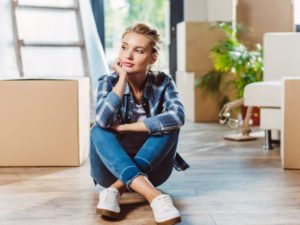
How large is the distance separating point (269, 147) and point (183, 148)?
1.69 ft

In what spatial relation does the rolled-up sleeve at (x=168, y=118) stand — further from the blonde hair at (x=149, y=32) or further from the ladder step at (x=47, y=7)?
the ladder step at (x=47, y=7)

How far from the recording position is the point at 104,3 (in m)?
5.04

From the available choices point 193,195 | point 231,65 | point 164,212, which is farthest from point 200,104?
point 164,212

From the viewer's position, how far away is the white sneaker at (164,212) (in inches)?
63.9

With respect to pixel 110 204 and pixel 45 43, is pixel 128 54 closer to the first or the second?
pixel 110 204

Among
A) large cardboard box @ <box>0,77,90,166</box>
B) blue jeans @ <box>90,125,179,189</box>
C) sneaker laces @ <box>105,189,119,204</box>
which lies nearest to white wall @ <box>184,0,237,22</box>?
large cardboard box @ <box>0,77,90,166</box>

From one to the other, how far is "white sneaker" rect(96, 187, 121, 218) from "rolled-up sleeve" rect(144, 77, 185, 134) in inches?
9.9

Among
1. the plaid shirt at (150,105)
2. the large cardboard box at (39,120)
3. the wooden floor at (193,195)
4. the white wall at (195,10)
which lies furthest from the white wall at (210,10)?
the plaid shirt at (150,105)

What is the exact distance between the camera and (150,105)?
77.5 inches

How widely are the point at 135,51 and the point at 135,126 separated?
27 centimetres

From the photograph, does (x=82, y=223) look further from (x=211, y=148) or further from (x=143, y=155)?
(x=211, y=148)

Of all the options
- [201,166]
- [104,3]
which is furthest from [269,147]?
[104,3]

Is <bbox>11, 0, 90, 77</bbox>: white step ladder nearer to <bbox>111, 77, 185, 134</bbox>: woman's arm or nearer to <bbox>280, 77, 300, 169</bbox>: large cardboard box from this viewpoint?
<bbox>280, 77, 300, 169</bbox>: large cardboard box

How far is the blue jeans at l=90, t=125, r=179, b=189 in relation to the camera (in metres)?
1.75
